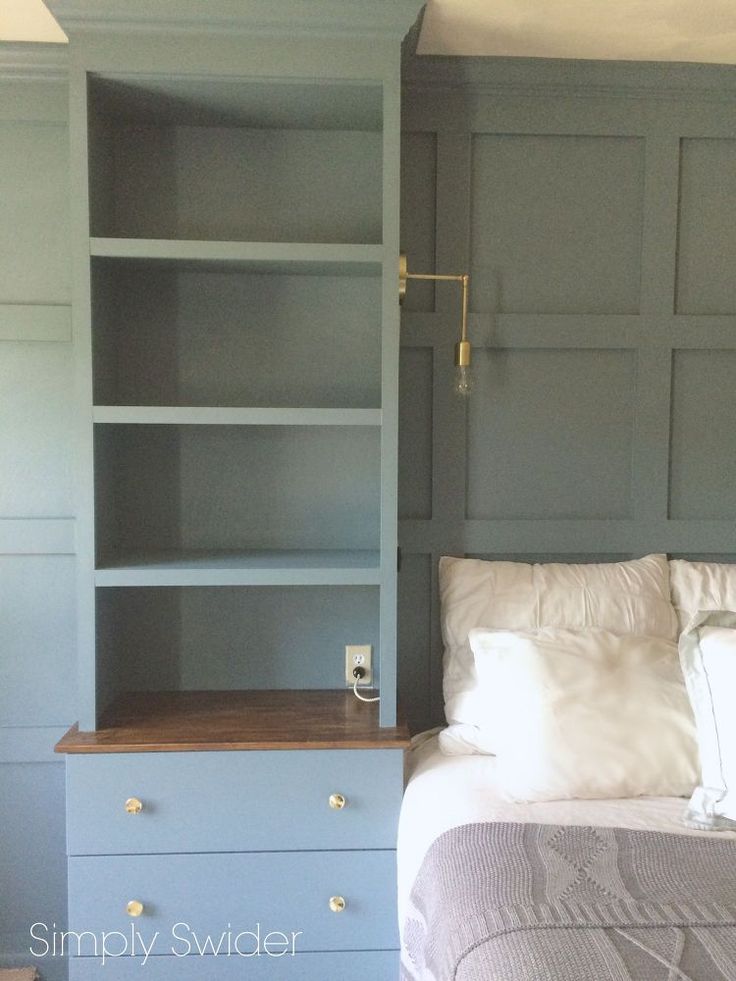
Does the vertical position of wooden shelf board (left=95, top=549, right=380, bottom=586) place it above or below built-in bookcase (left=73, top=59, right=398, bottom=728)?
below

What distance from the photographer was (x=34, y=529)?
210 centimetres

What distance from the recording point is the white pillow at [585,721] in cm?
168

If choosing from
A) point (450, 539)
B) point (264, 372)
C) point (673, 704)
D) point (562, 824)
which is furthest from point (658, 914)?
point (264, 372)

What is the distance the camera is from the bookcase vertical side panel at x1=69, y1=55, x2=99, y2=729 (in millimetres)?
1771

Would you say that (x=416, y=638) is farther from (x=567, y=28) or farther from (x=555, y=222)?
(x=567, y=28)

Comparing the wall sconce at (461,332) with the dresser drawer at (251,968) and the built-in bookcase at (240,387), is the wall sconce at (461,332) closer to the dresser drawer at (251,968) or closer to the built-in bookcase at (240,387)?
the built-in bookcase at (240,387)

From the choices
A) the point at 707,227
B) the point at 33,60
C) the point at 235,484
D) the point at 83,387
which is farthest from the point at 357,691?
the point at 33,60

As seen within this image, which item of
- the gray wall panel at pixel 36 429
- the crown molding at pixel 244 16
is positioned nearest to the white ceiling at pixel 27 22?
the crown molding at pixel 244 16

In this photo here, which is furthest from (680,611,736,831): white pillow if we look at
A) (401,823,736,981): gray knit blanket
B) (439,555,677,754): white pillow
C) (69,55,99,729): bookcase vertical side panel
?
(69,55,99,729): bookcase vertical side panel

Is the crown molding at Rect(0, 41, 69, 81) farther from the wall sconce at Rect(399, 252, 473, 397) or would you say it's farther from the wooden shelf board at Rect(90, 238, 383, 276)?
the wall sconce at Rect(399, 252, 473, 397)

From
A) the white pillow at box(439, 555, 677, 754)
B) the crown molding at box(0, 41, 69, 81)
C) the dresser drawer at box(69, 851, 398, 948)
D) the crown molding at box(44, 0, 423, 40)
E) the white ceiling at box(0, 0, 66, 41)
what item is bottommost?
the dresser drawer at box(69, 851, 398, 948)

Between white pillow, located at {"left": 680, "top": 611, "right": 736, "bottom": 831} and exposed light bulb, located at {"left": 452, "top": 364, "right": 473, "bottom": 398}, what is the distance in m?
0.80

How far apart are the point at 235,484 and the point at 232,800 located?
83 centimetres

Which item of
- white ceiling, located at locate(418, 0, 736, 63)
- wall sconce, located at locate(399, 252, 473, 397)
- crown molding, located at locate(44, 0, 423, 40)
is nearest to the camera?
crown molding, located at locate(44, 0, 423, 40)
